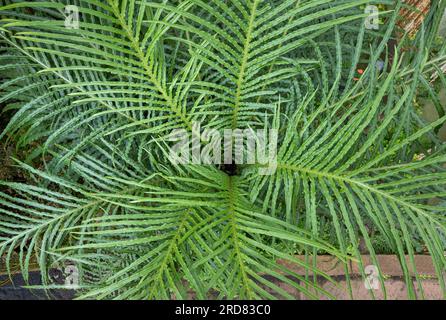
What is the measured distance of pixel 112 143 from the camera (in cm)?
81

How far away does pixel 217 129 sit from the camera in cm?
74

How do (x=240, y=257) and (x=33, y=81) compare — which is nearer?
(x=240, y=257)

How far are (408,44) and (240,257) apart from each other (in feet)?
1.81

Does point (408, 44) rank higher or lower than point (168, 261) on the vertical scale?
higher

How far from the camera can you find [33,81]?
2.60 feet

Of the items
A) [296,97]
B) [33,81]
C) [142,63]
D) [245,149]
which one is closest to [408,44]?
[296,97]

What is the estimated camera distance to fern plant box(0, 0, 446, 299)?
559 millimetres

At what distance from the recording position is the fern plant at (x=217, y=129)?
559mm

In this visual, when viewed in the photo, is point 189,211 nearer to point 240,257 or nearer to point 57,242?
point 240,257
